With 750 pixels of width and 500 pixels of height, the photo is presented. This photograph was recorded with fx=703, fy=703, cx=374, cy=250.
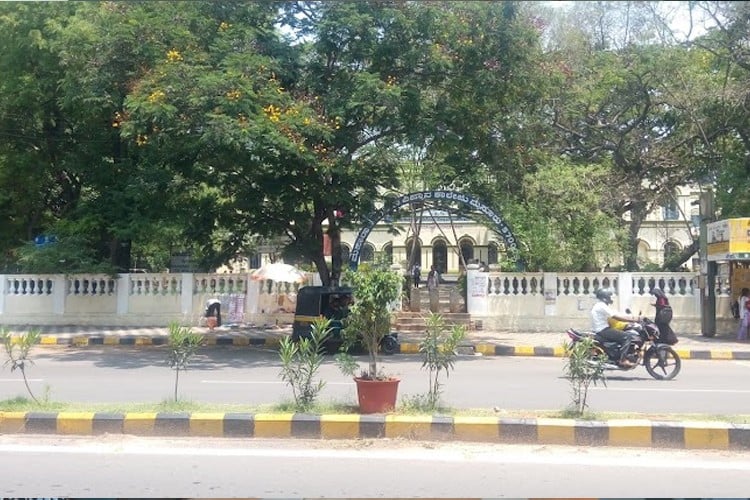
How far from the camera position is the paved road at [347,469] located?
16.4 feet

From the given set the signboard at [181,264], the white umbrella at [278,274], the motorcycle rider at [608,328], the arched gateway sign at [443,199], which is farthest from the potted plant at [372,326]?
the signboard at [181,264]

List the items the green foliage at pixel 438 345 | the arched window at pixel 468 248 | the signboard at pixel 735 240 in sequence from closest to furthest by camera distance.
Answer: the green foliage at pixel 438 345, the signboard at pixel 735 240, the arched window at pixel 468 248

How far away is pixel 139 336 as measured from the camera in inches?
642

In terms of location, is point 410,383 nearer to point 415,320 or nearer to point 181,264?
point 415,320

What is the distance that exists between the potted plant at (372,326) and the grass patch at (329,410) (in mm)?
212

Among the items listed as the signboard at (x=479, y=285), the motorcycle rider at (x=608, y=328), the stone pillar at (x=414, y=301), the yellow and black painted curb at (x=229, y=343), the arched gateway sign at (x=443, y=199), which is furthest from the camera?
the stone pillar at (x=414, y=301)

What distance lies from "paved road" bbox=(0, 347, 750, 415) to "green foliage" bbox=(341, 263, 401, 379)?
1.17 m

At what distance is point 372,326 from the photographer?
277 inches

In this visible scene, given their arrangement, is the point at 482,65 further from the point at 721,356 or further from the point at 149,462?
the point at 149,462

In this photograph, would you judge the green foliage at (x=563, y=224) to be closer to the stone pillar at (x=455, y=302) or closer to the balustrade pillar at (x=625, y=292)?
the balustrade pillar at (x=625, y=292)

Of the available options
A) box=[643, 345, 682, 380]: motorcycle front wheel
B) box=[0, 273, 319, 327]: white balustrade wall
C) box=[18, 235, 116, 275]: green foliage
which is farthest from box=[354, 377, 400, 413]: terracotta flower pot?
box=[18, 235, 116, 275]: green foliage

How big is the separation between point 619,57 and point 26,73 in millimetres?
17222

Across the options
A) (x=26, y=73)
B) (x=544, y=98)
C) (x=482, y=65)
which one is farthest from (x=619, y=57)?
(x=26, y=73)

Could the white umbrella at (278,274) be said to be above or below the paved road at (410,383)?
above
